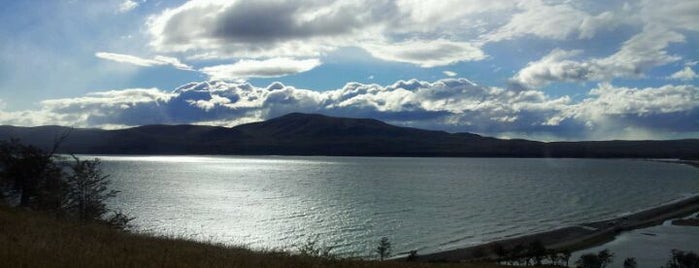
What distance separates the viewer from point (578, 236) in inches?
3767

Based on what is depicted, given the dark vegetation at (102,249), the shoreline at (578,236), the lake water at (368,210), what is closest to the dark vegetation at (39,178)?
the dark vegetation at (102,249)

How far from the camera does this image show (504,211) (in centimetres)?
12562

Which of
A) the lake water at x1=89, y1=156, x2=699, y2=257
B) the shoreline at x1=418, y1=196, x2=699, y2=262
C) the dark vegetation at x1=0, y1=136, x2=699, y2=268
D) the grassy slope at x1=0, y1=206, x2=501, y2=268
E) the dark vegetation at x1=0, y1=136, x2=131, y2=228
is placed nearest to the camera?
the grassy slope at x1=0, y1=206, x2=501, y2=268

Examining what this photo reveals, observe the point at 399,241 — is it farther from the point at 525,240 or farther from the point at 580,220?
the point at 580,220

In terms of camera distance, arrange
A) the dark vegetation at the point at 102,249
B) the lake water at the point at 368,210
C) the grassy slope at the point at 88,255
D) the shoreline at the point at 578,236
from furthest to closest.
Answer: the lake water at the point at 368,210 < the shoreline at the point at 578,236 < the dark vegetation at the point at 102,249 < the grassy slope at the point at 88,255

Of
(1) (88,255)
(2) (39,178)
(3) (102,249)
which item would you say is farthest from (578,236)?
(1) (88,255)

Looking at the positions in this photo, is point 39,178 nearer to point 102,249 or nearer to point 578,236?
point 102,249

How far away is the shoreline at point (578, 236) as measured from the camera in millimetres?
75688

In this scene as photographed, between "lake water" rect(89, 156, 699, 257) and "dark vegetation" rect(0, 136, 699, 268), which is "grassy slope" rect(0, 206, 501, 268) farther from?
"lake water" rect(89, 156, 699, 257)

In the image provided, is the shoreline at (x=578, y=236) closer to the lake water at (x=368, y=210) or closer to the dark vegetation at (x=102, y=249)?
the lake water at (x=368, y=210)

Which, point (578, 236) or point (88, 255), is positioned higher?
point (88, 255)

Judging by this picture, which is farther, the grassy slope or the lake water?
the lake water

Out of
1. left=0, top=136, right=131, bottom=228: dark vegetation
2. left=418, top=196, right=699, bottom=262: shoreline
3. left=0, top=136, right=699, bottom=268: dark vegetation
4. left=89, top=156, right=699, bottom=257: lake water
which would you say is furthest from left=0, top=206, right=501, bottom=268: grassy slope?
left=418, top=196, right=699, bottom=262: shoreline

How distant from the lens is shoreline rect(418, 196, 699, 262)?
7569cm
